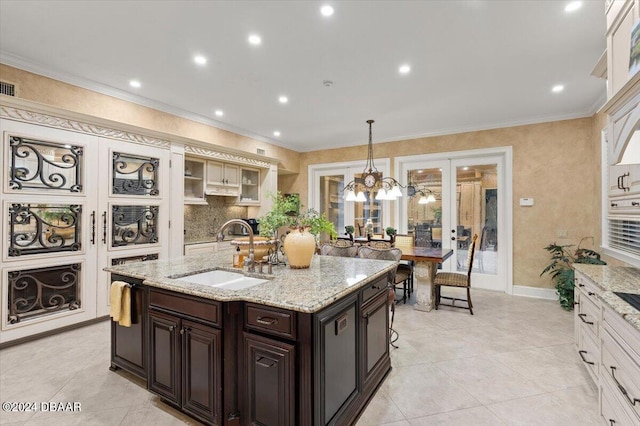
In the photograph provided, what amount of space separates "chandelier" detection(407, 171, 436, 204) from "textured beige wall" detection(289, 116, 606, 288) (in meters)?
1.09

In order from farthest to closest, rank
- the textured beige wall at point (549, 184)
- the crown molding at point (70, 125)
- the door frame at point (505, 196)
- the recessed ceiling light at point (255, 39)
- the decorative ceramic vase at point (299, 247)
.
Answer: the door frame at point (505, 196), the textured beige wall at point (549, 184), the crown molding at point (70, 125), the recessed ceiling light at point (255, 39), the decorative ceramic vase at point (299, 247)

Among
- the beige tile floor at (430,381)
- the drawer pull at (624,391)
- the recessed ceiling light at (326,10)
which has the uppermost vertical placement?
the recessed ceiling light at (326,10)

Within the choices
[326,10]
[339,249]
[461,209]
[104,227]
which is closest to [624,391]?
[339,249]

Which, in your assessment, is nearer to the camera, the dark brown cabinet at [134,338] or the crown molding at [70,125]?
the dark brown cabinet at [134,338]

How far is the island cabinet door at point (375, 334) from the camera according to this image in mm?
2029

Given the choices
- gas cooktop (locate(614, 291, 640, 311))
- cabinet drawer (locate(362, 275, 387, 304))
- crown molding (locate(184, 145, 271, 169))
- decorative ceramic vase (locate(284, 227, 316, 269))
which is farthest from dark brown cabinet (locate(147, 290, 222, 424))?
crown molding (locate(184, 145, 271, 169))

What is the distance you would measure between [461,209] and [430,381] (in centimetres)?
370

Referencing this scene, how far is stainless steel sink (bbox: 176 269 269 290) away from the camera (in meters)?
2.13

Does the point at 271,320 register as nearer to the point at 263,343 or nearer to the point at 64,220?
the point at 263,343

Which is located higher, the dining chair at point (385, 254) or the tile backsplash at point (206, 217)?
the tile backsplash at point (206, 217)

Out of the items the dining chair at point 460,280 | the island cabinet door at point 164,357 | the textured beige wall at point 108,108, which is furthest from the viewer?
the dining chair at point 460,280

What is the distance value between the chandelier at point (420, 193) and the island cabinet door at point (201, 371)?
4866 mm

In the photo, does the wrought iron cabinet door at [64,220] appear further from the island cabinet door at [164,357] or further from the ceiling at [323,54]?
the island cabinet door at [164,357]

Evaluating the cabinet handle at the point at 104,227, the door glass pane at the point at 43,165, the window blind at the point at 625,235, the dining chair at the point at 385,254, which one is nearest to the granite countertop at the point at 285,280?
the dining chair at the point at 385,254
